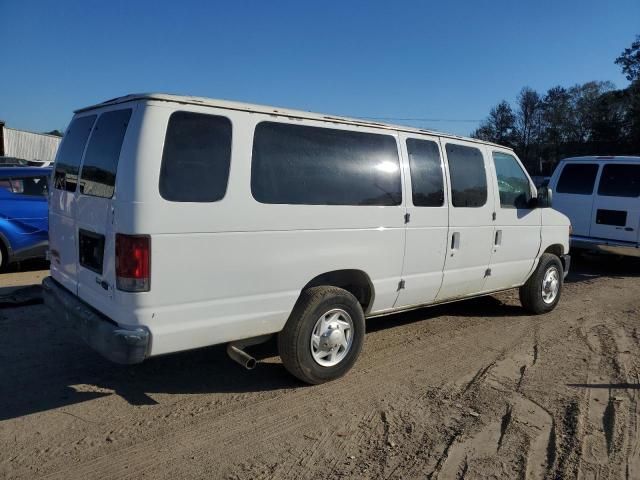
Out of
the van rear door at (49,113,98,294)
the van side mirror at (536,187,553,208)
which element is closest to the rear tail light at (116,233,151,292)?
the van rear door at (49,113,98,294)

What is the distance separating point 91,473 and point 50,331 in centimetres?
290

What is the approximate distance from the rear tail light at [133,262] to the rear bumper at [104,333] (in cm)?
29

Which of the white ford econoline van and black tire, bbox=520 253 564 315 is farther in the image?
black tire, bbox=520 253 564 315

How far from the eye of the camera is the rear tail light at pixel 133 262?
343 centimetres

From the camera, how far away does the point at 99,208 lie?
370 cm

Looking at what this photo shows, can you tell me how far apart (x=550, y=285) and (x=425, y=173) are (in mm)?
3032

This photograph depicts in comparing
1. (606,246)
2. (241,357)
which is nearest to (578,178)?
(606,246)

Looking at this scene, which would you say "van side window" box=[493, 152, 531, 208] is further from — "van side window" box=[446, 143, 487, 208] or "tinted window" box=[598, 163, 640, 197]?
"tinted window" box=[598, 163, 640, 197]

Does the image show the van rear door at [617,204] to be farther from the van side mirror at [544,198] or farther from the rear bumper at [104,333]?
the rear bumper at [104,333]

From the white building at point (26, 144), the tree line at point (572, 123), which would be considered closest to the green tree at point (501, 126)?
the tree line at point (572, 123)

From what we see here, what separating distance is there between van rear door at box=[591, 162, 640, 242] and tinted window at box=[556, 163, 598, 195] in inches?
7.8

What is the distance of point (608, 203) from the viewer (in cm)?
1041

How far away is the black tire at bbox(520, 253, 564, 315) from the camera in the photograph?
6.81 m

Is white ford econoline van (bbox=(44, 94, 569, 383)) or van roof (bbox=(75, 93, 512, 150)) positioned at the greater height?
van roof (bbox=(75, 93, 512, 150))
